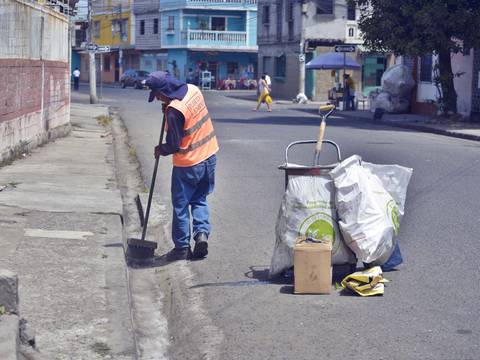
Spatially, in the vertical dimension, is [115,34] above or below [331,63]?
above

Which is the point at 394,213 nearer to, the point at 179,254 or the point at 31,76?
the point at 179,254

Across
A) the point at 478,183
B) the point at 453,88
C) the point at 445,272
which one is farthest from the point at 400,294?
the point at 453,88

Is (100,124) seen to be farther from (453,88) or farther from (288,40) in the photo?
(288,40)

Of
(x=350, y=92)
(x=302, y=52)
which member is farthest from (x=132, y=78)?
(x=350, y=92)

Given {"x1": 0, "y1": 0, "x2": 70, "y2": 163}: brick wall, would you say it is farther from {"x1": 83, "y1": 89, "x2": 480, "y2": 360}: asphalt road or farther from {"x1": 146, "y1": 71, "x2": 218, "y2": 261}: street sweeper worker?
{"x1": 146, "y1": 71, "x2": 218, "y2": 261}: street sweeper worker

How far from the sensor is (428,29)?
2741cm

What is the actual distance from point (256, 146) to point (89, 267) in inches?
486

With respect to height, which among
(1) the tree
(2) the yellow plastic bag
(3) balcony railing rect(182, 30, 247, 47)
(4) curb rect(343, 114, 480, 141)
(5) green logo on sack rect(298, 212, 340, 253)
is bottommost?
(4) curb rect(343, 114, 480, 141)

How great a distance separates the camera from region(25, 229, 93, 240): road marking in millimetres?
9273

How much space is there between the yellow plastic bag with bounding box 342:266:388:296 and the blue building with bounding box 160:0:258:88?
61306mm

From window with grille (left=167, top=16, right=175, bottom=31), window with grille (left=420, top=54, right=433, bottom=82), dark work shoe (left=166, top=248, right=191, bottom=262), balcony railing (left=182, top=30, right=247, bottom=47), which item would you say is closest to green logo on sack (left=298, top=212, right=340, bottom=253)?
dark work shoe (left=166, top=248, right=191, bottom=262)

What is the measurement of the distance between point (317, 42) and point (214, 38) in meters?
19.6

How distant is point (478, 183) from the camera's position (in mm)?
13688

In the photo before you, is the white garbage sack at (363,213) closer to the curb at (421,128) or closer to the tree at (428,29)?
the curb at (421,128)
